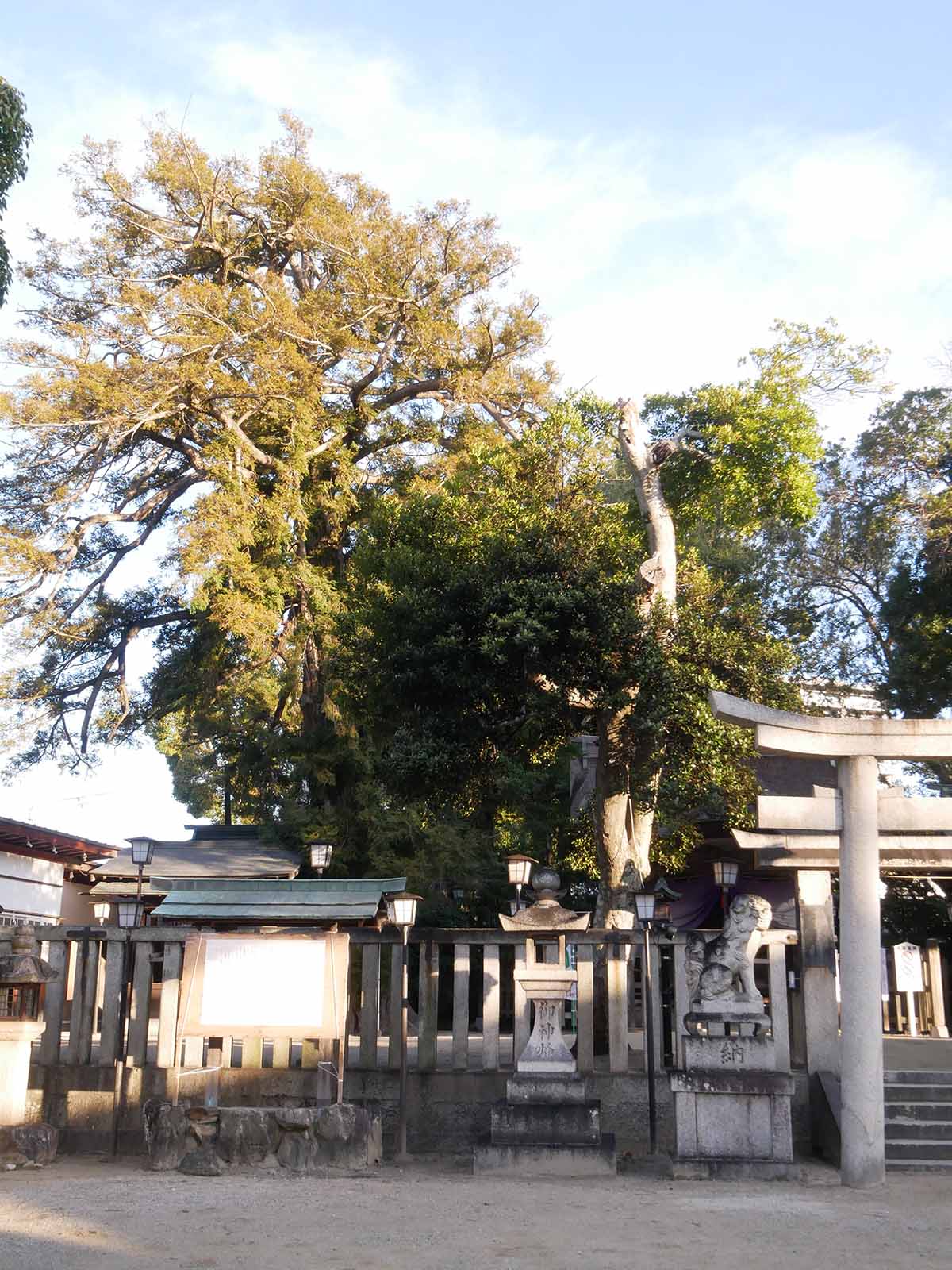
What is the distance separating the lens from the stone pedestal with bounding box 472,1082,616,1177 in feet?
27.5

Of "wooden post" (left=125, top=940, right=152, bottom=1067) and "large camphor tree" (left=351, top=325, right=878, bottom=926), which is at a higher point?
"large camphor tree" (left=351, top=325, right=878, bottom=926)

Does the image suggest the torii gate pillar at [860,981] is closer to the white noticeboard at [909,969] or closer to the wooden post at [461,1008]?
the wooden post at [461,1008]

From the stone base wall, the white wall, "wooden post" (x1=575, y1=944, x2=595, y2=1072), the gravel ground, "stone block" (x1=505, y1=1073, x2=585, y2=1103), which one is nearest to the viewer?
the gravel ground

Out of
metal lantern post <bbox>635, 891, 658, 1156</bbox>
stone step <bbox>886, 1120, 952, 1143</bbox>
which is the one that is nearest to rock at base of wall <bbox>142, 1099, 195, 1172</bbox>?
metal lantern post <bbox>635, 891, 658, 1156</bbox>

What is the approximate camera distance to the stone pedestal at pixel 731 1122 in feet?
27.4

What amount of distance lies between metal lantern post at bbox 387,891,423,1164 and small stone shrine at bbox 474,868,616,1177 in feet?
2.57

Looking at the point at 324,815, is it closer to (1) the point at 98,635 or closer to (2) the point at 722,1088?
(1) the point at 98,635

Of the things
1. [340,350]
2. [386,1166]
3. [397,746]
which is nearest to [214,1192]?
[386,1166]

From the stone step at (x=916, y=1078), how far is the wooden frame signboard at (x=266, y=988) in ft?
16.0

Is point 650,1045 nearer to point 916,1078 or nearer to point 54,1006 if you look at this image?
point 916,1078

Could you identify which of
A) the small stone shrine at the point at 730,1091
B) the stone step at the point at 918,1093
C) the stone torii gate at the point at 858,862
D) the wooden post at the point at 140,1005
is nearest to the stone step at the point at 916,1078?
the stone step at the point at 918,1093

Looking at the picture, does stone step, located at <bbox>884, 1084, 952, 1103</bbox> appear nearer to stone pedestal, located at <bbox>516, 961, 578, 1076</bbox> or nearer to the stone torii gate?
the stone torii gate

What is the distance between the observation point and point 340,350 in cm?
2134

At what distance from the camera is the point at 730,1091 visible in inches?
333
